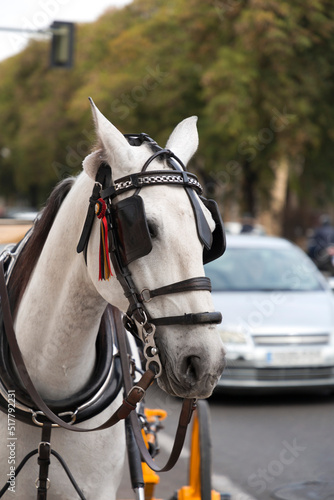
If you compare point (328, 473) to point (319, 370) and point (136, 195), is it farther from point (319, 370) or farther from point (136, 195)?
point (136, 195)

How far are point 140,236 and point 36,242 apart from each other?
27.2 inches

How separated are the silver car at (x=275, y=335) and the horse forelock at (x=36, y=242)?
16.0 ft

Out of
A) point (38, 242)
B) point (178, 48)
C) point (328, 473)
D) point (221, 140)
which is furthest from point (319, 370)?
point (178, 48)

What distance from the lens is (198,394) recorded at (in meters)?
2.30

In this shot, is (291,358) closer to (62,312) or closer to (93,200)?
(62,312)

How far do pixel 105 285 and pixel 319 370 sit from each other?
5.67m

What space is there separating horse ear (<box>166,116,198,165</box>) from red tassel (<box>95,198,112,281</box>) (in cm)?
37

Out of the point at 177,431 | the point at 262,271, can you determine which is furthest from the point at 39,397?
the point at 262,271

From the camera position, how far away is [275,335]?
7.74m

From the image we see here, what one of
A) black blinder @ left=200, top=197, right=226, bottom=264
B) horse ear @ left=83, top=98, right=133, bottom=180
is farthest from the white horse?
black blinder @ left=200, top=197, right=226, bottom=264

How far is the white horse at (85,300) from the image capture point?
7.73 ft

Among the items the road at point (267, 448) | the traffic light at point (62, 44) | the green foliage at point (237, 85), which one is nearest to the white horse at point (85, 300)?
the road at point (267, 448)

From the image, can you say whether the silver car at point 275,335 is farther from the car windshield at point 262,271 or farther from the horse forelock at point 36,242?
the horse forelock at point 36,242

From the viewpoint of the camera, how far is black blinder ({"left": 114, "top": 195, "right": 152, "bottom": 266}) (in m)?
2.33
